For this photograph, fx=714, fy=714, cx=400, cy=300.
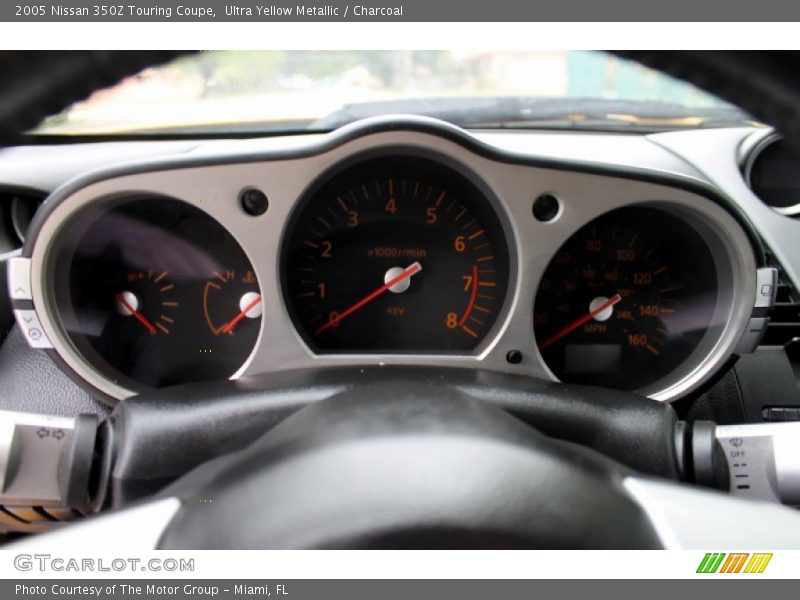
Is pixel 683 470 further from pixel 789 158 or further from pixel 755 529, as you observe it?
pixel 789 158

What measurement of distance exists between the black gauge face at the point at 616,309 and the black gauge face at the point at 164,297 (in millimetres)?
998

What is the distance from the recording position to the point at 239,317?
2.34 meters

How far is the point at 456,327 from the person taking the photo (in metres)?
2.39

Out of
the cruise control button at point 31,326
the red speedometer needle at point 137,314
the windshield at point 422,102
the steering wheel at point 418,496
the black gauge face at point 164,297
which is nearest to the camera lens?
the steering wheel at point 418,496

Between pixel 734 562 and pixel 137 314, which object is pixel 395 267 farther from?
pixel 734 562

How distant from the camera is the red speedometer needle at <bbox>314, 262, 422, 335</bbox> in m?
2.36

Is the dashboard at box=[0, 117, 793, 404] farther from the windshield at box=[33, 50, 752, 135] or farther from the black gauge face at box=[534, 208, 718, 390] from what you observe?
the windshield at box=[33, 50, 752, 135]

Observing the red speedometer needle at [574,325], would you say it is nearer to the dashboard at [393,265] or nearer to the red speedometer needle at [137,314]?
the dashboard at [393,265]

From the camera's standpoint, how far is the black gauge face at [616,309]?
2.32 meters

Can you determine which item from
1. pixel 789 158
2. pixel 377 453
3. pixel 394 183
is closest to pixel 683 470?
pixel 377 453

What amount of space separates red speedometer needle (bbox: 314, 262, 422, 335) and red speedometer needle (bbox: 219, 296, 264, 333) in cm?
23

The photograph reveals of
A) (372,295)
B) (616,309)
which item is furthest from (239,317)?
(616,309)

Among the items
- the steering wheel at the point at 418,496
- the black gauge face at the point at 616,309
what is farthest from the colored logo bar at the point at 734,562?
the black gauge face at the point at 616,309

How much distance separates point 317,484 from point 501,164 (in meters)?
1.22
